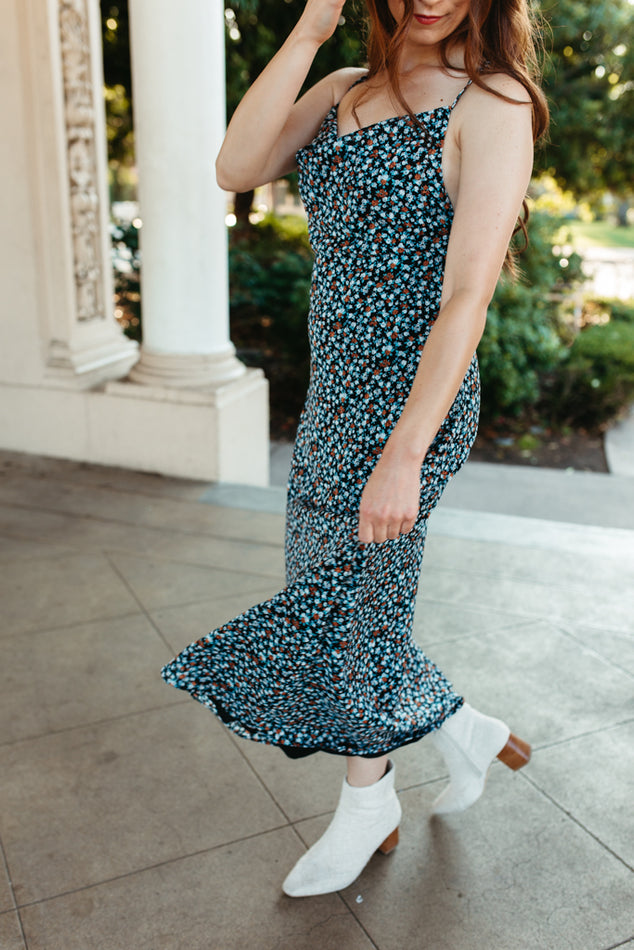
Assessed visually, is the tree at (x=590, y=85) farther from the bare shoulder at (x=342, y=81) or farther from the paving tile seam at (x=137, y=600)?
the bare shoulder at (x=342, y=81)

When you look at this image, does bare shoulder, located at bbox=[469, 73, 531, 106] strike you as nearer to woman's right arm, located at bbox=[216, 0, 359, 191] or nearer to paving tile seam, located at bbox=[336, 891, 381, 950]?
woman's right arm, located at bbox=[216, 0, 359, 191]

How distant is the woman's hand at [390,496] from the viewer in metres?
1.48

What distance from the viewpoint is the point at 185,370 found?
479 centimetres

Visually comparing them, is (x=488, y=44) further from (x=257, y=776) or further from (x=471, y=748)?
(x=257, y=776)

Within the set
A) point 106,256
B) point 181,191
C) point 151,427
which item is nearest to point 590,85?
point 106,256

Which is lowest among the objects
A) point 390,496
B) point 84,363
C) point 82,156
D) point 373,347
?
point 84,363

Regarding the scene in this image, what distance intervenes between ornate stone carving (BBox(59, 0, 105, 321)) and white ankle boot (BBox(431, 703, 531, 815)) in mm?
3761

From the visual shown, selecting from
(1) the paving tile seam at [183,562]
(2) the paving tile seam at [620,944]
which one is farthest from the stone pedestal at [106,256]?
(2) the paving tile seam at [620,944]

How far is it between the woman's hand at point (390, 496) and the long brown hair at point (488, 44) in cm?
53

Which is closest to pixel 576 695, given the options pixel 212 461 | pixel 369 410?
pixel 369 410

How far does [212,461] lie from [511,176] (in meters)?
3.37

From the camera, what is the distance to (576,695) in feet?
9.27

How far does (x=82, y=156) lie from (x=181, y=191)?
0.71m

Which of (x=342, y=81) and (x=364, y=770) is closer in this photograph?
(x=342, y=81)
